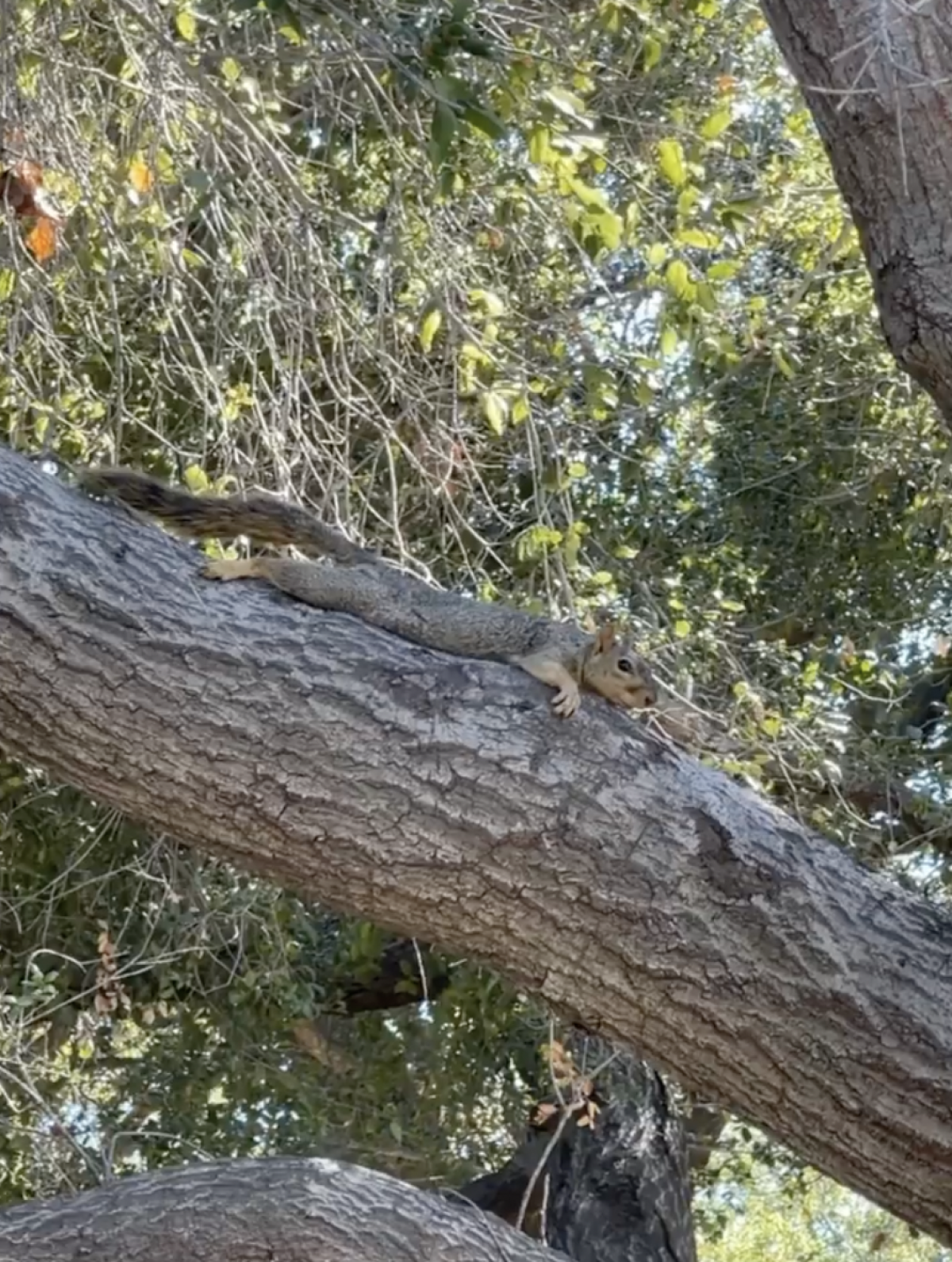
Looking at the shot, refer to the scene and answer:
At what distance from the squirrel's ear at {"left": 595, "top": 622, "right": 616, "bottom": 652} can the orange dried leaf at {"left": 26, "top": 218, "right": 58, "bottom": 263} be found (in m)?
1.55

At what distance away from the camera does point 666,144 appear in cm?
383

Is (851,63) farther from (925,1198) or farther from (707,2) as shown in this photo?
(925,1198)

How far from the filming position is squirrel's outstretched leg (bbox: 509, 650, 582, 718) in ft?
8.64

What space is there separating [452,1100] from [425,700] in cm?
344

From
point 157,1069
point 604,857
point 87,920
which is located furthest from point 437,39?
point 157,1069

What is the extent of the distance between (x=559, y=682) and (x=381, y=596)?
0.79 meters

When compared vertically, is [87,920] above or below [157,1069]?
above

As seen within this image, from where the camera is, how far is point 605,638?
11.5ft

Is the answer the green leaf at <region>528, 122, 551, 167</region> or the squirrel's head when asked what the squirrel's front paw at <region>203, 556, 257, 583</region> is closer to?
the squirrel's head

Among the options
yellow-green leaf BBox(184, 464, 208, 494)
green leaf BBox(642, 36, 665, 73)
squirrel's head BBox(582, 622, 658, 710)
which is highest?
green leaf BBox(642, 36, 665, 73)

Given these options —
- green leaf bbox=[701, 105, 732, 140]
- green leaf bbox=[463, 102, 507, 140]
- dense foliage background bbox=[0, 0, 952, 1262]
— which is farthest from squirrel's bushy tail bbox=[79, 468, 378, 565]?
green leaf bbox=[701, 105, 732, 140]

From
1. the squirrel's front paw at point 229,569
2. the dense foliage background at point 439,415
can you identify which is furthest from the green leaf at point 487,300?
the squirrel's front paw at point 229,569

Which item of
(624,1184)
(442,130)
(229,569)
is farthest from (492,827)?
(624,1184)

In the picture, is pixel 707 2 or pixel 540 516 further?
pixel 540 516
